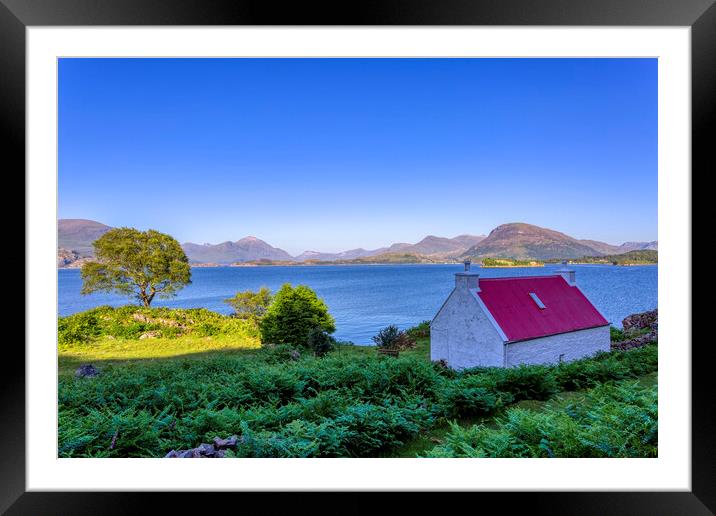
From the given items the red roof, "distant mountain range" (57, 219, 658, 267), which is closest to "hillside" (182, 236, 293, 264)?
"distant mountain range" (57, 219, 658, 267)

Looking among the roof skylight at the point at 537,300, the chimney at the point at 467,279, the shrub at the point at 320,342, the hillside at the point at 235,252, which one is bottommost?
the shrub at the point at 320,342

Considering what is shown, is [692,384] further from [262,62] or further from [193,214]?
[193,214]

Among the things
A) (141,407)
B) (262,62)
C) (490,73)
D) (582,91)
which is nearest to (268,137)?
(262,62)

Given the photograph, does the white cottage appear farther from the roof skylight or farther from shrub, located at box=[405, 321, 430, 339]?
shrub, located at box=[405, 321, 430, 339]

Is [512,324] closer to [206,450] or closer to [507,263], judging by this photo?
[507,263]

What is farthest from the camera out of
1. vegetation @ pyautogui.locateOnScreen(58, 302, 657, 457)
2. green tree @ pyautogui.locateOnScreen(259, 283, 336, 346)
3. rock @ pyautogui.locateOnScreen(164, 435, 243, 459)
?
green tree @ pyautogui.locateOnScreen(259, 283, 336, 346)

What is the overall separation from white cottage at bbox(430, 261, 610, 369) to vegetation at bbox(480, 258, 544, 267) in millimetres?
561

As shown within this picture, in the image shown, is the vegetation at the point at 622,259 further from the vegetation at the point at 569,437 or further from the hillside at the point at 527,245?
the vegetation at the point at 569,437

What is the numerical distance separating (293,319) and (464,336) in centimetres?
273

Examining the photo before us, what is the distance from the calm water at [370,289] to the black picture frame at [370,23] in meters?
3.20

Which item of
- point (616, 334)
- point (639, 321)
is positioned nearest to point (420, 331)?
point (616, 334)

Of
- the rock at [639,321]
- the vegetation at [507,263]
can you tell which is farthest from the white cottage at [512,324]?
the rock at [639,321]

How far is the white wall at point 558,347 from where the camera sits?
381cm

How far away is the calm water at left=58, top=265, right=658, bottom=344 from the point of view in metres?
4.83
